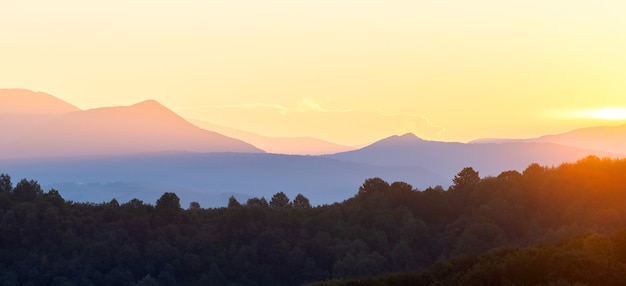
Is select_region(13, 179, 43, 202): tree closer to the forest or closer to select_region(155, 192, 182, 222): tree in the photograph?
the forest

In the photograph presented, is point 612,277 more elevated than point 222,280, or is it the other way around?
point 612,277

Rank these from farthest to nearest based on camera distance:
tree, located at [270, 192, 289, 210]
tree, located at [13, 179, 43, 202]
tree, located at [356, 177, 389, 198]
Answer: tree, located at [270, 192, 289, 210] → tree, located at [13, 179, 43, 202] → tree, located at [356, 177, 389, 198]

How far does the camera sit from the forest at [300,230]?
101m

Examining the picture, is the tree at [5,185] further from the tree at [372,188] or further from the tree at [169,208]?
the tree at [372,188]

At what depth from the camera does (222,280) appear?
10456 centimetres

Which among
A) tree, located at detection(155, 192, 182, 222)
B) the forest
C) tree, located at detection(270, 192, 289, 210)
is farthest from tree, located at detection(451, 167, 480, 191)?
tree, located at detection(155, 192, 182, 222)

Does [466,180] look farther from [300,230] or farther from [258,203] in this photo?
[258,203]

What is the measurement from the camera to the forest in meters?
101

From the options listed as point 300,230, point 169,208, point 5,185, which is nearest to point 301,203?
point 300,230

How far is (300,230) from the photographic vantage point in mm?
112375

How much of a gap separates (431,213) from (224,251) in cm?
2546

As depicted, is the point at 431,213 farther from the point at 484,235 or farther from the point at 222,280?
the point at 222,280

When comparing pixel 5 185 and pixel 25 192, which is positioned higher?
pixel 5 185

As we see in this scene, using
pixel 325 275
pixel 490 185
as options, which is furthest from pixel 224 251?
pixel 490 185
